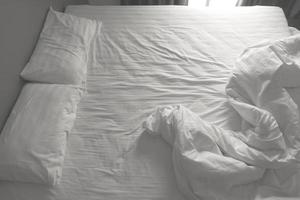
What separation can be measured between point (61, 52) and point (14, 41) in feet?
0.83

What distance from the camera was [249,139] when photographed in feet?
4.17

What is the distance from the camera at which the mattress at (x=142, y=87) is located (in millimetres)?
1267

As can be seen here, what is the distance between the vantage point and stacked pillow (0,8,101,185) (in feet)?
3.98

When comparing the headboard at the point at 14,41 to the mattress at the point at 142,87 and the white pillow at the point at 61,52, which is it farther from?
the mattress at the point at 142,87

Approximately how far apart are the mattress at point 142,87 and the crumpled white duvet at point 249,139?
0.10m

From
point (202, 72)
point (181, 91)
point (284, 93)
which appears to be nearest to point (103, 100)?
point (181, 91)

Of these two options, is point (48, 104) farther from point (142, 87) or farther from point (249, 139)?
point (249, 139)

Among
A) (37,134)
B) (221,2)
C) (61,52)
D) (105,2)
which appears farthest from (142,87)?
(221,2)

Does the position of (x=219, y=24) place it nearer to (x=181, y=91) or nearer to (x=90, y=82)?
(x=181, y=91)

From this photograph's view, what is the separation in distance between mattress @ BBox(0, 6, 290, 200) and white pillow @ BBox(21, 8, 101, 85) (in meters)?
Answer: 0.10

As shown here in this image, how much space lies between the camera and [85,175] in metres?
1.29

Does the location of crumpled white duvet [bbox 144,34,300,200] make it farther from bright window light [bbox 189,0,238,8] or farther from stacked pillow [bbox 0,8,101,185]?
bright window light [bbox 189,0,238,8]

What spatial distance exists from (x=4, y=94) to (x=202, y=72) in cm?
108

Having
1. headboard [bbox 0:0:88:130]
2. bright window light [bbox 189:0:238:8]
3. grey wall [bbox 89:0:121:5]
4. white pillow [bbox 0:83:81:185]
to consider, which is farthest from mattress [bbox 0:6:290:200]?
bright window light [bbox 189:0:238:8]
